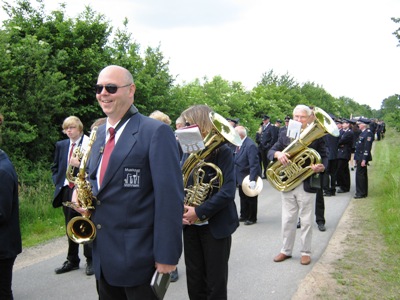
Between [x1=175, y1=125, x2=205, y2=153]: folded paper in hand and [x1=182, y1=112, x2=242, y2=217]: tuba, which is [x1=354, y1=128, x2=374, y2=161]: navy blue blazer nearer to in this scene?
[x1=182, y1=112, x2=242, y2=217]: tuba

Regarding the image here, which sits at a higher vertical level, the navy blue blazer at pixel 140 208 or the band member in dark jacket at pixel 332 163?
the navy blue blazer at pixel 140 208

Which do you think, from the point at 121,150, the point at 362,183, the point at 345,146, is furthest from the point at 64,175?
the point at 345,146

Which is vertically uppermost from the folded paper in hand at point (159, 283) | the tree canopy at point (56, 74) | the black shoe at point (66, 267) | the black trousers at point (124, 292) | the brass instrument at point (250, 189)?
the tree canopy at point (56, 74)

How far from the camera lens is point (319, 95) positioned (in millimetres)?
44469

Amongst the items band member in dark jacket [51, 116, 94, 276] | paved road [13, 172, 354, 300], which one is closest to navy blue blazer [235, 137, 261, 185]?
paved road [13, 172, 354, 300]

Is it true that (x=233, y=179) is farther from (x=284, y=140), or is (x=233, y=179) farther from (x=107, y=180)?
(x=284, y=140)

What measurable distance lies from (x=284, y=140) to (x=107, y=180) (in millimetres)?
4012

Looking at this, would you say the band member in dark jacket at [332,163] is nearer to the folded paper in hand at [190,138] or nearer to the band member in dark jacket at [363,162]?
the band member in dark jacket at [363,162]

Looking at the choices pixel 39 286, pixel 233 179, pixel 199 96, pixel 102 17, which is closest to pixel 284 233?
pixel 233 179

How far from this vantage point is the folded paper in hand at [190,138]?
133 inches

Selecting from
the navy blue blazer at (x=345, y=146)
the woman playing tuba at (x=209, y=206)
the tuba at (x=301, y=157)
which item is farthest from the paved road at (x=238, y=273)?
the navy blue blazer at (x=345, y=146)

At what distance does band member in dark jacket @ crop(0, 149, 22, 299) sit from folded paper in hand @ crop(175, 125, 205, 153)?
1.45m

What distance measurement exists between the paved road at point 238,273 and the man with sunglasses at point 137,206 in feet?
7.83

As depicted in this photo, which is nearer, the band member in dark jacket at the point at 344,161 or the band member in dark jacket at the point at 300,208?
the band member in dark jacket at the point at 300,208
